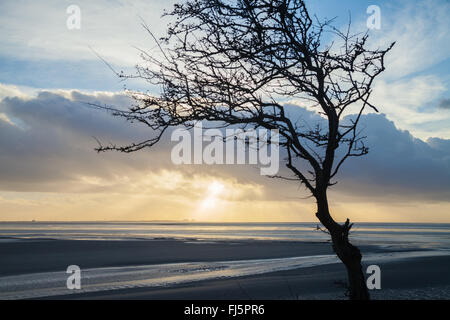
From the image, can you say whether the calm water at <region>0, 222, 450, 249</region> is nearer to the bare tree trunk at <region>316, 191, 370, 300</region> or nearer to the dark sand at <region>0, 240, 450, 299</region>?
the dark sand at <region>0, 240, 450, 299</region>

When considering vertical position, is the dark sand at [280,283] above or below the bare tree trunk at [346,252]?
below

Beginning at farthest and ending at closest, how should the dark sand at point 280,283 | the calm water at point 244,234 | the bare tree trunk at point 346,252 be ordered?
the calm water at point 244,234 → the dark sand at point 280,283 → the bare tree trunk at point 346,252

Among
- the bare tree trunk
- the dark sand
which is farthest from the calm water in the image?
the bare tree trunk

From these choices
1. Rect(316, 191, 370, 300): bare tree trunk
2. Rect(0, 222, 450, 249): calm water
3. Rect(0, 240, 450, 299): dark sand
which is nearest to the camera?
Rect(316, 191, 370, 300): bare tree trunk

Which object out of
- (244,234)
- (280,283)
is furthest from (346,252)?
(244,234)

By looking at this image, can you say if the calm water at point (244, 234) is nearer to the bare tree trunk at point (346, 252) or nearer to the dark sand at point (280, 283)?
the dark sand at point (280, 283)

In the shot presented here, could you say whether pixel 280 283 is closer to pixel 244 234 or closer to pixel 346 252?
pixel 346 252

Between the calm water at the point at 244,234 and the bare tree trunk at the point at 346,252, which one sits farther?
the calm water at the point at 244,234

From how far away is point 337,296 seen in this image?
12289mm

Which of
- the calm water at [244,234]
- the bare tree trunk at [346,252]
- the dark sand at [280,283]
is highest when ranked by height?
the bare tree trunk at [346,252]

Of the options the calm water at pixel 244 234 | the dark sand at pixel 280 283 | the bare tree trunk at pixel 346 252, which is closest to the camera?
the bare tree trunk at pixel 346 252

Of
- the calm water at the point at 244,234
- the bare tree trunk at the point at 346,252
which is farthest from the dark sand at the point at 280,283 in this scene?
the calm water at the point at 244,234
